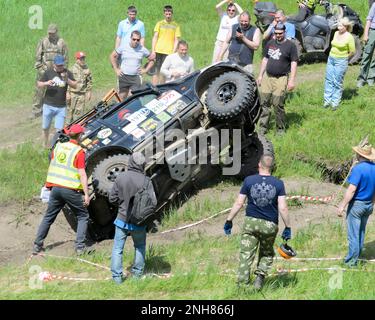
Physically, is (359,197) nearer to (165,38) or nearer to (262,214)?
(262,214)

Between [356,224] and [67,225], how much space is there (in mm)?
5248

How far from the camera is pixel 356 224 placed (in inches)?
375

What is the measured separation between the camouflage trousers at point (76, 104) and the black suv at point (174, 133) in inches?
141

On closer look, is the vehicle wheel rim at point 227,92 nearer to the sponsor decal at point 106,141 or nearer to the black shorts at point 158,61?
the sponsor decal at point 106,141

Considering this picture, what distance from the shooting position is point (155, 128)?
39.7 feet

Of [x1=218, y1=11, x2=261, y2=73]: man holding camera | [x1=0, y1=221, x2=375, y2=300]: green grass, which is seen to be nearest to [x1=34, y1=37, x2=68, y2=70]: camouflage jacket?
[x1=218, y1=11, x2=261, y2=73]: man holding camera

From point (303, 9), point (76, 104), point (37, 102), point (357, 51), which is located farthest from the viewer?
point (303, 9)

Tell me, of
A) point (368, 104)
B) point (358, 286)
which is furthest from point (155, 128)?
point (368, 104)

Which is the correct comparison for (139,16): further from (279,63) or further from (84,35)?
(279,63)

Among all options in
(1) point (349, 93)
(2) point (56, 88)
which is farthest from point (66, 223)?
(1) point (349, 93)

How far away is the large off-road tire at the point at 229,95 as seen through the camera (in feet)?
40.0

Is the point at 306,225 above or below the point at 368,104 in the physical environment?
below
